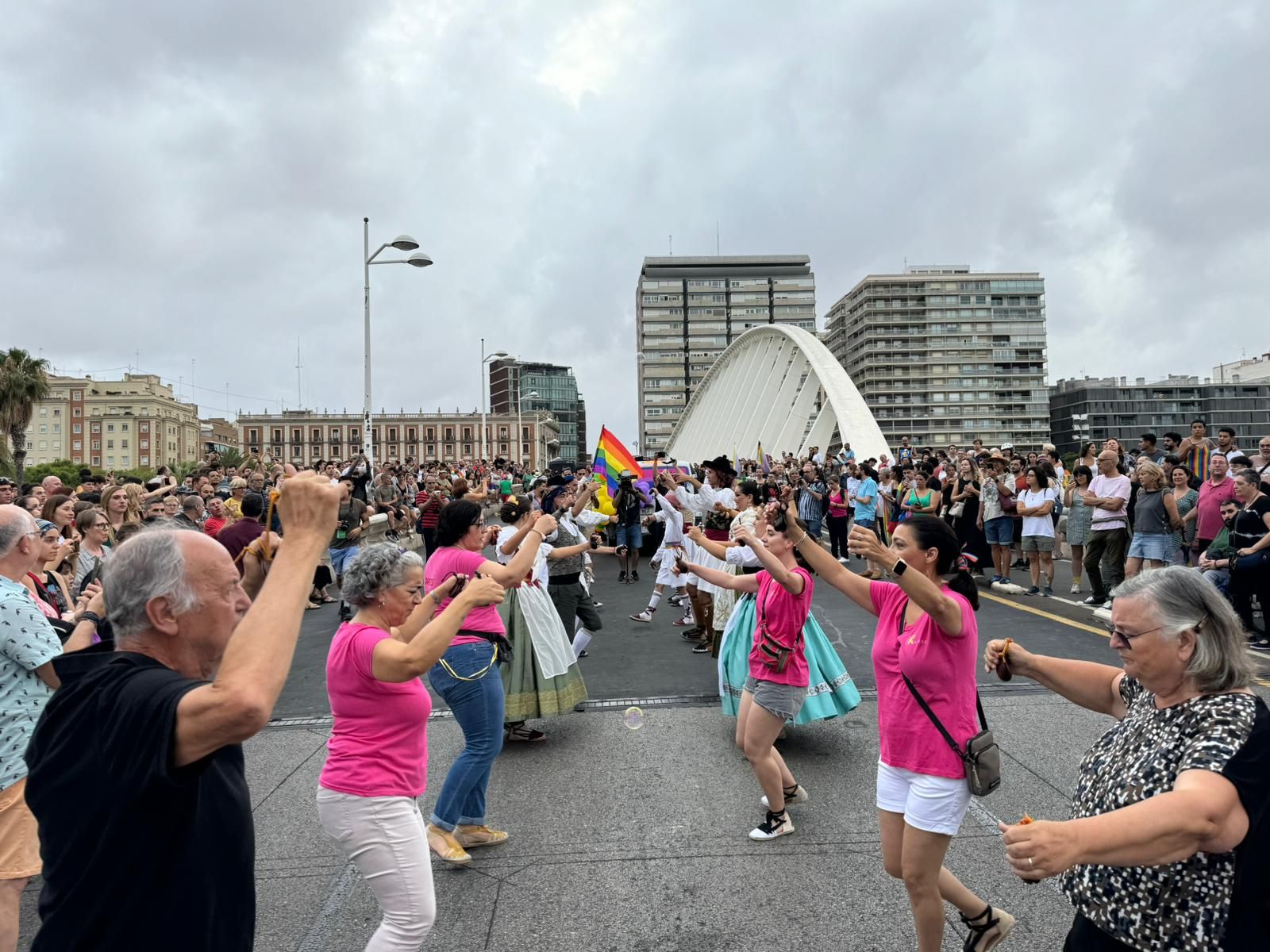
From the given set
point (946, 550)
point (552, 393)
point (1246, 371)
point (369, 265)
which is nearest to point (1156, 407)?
point (1246, 371)

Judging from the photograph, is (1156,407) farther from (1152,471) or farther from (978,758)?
(978,758)

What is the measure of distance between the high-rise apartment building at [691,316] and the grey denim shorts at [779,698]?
118639 millimetres

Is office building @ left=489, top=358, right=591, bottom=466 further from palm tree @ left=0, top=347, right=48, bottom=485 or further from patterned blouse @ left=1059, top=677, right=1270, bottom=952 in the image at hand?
patterned blouse @ left=1059, top=677, right=1270, bottom=952

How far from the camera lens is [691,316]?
12850 cm

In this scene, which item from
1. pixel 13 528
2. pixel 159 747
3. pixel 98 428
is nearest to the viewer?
pixel 159 747

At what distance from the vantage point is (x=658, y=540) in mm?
17781

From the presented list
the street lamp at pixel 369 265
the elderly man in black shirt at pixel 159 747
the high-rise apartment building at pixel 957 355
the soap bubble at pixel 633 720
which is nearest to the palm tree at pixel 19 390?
the street lamp at pixel 369 265

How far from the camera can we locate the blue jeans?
3.98 meters

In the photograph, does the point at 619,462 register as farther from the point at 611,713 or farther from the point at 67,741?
the point at 67,741

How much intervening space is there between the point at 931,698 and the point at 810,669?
2561mm

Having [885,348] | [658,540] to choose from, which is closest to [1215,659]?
[658,540]

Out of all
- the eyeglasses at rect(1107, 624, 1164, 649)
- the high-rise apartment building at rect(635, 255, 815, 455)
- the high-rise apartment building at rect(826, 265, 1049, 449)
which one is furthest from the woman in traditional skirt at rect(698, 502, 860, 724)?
the high-rise apartment building at rect(826, 265, 1049, 449)

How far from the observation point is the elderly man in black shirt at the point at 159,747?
148 cm

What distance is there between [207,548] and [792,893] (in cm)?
299
